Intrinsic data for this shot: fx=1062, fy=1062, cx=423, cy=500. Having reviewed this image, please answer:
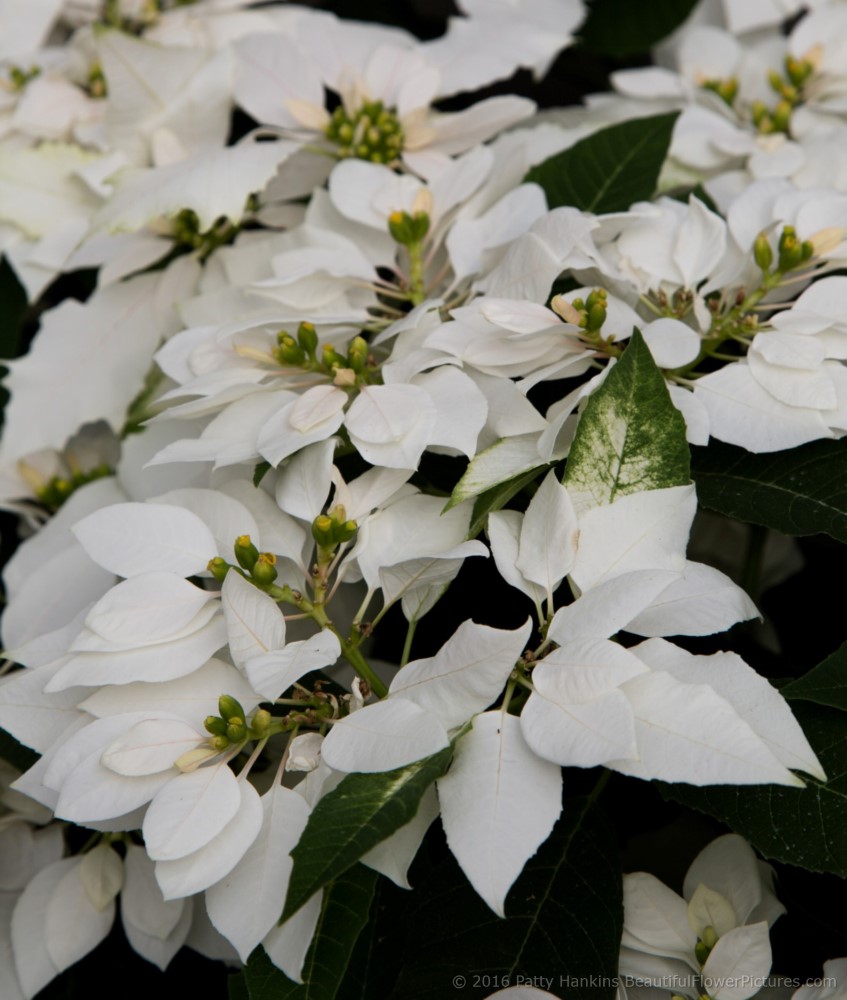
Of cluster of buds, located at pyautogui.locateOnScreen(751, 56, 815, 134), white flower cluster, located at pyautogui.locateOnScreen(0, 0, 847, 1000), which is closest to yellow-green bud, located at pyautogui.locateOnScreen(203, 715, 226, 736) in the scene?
white flower cluster, located at pyautogui.locateOnScreen(0, 0, 847, 1000)

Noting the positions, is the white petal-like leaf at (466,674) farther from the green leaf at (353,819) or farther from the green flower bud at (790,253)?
the green flower bud at (790,253)

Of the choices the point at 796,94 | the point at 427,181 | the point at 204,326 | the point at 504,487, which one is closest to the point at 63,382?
the point at 204,326

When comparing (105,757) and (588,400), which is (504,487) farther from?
(105,757)

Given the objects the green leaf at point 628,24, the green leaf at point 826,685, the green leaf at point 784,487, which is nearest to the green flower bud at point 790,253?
the green leaf at point 784,487

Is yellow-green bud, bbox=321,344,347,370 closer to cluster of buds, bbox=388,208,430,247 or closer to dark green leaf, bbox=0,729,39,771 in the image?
cluster of buds, bbox=388,208,430,247

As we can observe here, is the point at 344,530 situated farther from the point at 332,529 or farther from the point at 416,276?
the point at 416,276

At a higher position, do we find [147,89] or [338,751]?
[147,89]

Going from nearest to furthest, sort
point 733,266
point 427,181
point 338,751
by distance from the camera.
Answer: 1. point 338,751
2. point 733,266
3. point 427,181

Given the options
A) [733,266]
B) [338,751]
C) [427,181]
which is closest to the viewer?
[338,751]

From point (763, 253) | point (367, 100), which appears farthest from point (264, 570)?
point (367, 100)
